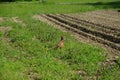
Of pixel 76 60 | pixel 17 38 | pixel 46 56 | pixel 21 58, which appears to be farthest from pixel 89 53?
pixel 17 38

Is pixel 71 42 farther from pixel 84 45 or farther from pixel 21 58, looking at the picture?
pixel 21 58

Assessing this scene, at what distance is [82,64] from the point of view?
484 inches

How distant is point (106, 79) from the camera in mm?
10391

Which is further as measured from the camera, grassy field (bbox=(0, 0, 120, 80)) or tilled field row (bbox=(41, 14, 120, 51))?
tilled field row (bbox=(41, 14, 120, 51))

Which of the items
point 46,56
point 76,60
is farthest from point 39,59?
point 76,60

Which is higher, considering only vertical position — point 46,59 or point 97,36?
point 46,59

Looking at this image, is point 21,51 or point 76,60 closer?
point 76,60

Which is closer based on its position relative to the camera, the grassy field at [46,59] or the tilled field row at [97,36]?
the grassy field at [46,59]

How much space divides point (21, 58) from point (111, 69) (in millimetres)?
4377

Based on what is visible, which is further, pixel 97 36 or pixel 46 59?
pixel 97 36

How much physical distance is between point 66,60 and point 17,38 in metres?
5.53

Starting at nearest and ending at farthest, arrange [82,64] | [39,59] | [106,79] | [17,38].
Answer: [106,79] < [82,64] < [39,59] < [17,38]

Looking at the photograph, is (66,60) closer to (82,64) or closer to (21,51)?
(82,64)

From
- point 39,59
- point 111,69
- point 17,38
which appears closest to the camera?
point 111,69
